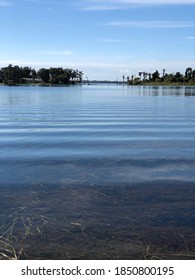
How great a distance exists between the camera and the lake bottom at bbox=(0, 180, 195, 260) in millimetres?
8531

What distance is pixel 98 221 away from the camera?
33.7 feet

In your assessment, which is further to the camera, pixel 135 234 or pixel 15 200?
pixel 15 200

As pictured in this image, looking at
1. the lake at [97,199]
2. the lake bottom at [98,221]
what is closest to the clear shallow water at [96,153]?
the lake at [97,199]

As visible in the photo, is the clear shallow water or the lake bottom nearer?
the lake bottom

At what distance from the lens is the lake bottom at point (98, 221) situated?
8531 mm

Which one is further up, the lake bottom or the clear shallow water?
the clear shallow water

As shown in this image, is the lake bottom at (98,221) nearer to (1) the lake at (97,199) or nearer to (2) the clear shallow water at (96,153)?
(1) the lake at (97,199)

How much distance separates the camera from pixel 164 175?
14812 mm

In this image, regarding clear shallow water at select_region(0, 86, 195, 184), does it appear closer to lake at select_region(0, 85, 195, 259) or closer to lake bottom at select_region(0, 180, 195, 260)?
lake at select_region(0, 85, 195, 259)

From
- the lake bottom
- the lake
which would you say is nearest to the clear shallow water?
the lake

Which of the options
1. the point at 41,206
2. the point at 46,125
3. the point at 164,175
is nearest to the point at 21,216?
the point at 41,206

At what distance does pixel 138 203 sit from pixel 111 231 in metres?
2.27
